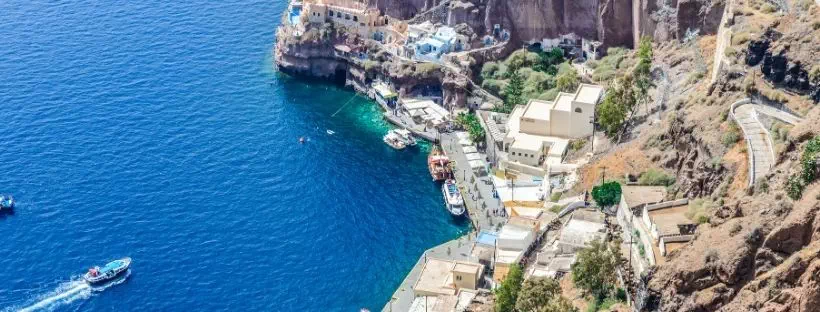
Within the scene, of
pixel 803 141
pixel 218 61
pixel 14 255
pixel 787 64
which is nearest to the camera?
pixel 803 141

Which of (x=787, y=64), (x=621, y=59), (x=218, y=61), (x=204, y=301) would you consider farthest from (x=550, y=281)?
(x=218, y=61)

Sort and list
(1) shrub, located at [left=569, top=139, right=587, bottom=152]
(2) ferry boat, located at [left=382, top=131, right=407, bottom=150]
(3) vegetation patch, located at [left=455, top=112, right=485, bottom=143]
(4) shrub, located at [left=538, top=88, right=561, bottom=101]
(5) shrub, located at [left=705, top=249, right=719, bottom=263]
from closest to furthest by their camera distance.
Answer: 1. (5) shrub, located at [left=705, top=249, right=719, bottom=263]
2. (1) shrub, located at [left=569, top=139, right=587, bottom=152]
3. (3) vegetation patch, located at [left=455, top=112, right=485, bottom=143]
4. (4) shrub, located at [left=538, top=88, right=561, bottom=101]
5. (2) ferry boat, located at [left=382, top=131, right=407, bottom=150]

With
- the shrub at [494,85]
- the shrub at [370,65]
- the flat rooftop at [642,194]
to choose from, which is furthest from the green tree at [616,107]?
the shrub at [370,65]

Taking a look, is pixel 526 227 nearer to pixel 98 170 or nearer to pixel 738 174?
pixel 738 174

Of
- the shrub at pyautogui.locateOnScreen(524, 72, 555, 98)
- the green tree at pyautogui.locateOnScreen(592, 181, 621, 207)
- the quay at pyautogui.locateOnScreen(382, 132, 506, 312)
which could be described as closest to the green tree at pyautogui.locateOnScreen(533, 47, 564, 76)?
the shrub at pyautogui.locateOnScreen(524, 72, 555, 98)

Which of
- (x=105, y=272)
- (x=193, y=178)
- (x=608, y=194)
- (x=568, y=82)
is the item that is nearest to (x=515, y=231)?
(x=608, y=194)

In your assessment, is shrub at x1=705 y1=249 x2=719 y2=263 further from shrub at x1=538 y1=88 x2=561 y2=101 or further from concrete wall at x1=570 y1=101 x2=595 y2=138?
shrub at x1=538 y1=88 x2=561 y2=101
